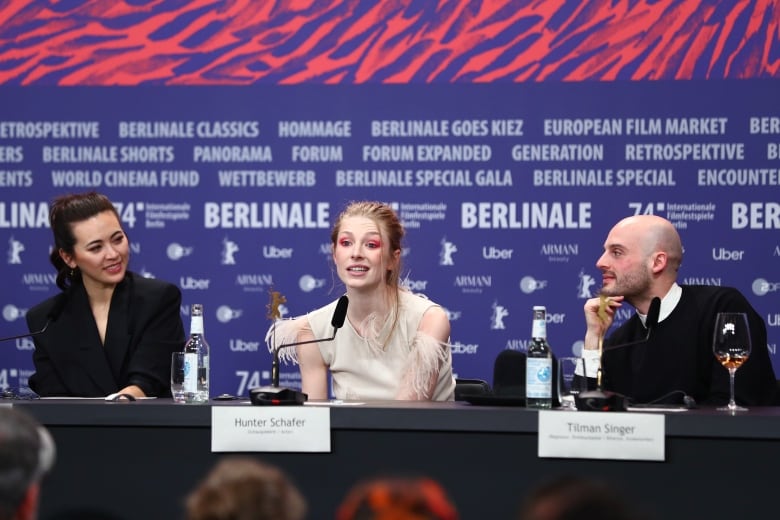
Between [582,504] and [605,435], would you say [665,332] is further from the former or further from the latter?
[582,504]

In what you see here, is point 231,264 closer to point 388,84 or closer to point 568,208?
point 388,84

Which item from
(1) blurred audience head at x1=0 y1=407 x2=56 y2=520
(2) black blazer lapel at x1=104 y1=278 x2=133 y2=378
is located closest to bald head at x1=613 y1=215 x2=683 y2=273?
(2) black blazer lapel at x1=104 y1=278 x2=133 y2=378

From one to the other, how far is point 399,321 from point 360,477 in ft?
3.85

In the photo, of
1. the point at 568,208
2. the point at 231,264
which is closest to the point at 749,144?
the point at 568,208

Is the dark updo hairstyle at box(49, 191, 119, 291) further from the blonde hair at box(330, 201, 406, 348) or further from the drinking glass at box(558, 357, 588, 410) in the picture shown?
the drinking glass at box(558, 357, 588, 410)

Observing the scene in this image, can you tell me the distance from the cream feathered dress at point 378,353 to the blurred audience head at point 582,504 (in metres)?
2.69

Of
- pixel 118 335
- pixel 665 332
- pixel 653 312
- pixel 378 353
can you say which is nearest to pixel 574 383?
pixel 653 312

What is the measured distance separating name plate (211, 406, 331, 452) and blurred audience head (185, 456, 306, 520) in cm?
166

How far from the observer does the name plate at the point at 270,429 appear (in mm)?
2912

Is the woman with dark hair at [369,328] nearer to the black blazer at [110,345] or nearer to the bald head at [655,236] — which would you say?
the black blazer at [110,345]

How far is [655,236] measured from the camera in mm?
4133

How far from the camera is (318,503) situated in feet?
9.58

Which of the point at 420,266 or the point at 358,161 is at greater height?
the point at 358,161

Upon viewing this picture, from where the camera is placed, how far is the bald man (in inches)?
146
